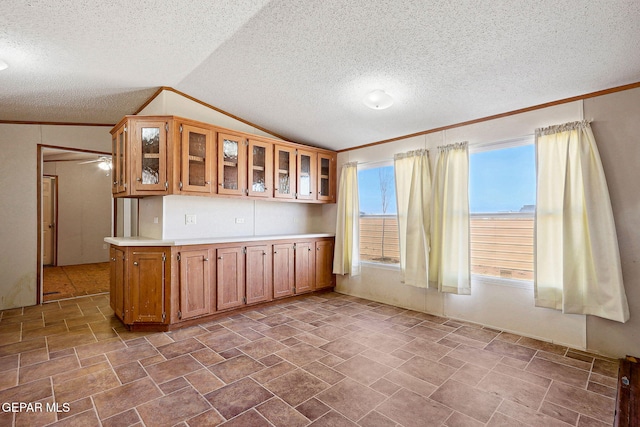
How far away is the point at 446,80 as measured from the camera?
2.89m

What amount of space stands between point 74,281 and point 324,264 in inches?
177

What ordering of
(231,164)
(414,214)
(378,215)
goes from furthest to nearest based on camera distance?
(378,215)
(414,214)
(231,164)

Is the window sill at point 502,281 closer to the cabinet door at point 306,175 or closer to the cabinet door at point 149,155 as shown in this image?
the cabinet door at point 306,175

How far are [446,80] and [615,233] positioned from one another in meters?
1.92

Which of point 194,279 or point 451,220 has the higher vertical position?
point 451,220

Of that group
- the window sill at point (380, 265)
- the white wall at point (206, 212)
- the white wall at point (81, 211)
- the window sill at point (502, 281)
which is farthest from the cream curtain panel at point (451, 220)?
the white wall at point (81, 211)

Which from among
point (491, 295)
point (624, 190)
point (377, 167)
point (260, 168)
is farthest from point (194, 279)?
point (624, 190)

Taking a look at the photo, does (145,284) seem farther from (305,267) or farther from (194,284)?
(305,267)

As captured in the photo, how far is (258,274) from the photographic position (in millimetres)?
4035

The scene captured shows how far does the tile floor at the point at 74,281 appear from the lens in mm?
4803

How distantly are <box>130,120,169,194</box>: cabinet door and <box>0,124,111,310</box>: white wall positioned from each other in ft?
6.60

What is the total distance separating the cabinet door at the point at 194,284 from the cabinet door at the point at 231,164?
82 cm

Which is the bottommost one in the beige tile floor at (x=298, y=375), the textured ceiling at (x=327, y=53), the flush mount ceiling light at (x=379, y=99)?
the beige tile floor at (x=298, y=375)

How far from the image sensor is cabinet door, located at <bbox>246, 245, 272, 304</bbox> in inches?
155
